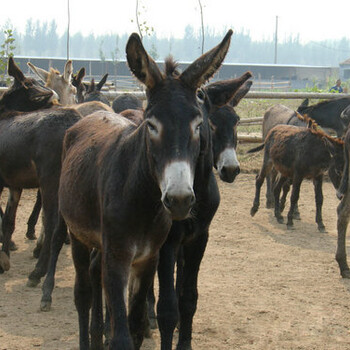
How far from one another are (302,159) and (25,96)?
4648mm

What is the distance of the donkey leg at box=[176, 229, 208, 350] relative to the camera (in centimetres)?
484

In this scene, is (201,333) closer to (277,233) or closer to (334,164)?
(277,233)

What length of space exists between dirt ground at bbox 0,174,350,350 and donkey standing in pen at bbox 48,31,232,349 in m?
1.33

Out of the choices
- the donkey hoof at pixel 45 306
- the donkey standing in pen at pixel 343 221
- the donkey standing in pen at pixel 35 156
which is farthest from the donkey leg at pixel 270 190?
the donkey hoof at pixel 45 306

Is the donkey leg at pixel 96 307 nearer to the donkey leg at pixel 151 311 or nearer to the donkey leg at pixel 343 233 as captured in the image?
the donkey leg at pixel 151 311

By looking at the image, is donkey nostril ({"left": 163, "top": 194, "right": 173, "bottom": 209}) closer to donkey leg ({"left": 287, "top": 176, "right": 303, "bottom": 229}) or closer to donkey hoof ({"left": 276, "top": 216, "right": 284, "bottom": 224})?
donkey leg ({"left": 287, "top": 176, "right": 303, "bottom": 229})

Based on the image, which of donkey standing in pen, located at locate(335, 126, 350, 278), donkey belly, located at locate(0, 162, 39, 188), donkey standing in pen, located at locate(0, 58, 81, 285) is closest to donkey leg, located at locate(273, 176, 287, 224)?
donkey standing in pen, located at locate(335, 126, 350, 278)

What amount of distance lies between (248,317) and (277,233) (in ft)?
13.2

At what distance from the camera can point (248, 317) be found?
5797mm

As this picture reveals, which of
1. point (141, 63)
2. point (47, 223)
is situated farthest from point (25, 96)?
point (141, 63)

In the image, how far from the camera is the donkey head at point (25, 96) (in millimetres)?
7746

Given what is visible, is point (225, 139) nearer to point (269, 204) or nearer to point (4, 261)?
point (4, 261)

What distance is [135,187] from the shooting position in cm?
369

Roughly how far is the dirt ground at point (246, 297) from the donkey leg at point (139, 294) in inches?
39.7
